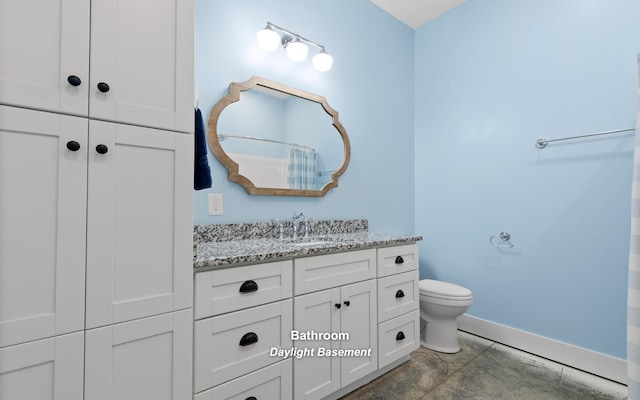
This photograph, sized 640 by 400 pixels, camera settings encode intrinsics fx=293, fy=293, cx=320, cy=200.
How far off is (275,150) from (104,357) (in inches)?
54.3

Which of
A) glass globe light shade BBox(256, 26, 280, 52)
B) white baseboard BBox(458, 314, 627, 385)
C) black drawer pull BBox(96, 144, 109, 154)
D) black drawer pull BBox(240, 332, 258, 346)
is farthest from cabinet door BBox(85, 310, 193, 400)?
white baseboard BBox(458, 314, 627, 385)

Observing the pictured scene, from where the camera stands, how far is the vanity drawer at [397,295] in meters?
1.76

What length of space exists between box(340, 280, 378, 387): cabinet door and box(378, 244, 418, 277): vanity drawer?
0.41 ft

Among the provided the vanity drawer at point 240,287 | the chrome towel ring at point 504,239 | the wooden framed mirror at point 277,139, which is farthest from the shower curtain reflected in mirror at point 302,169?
the chrome towel ring at point 504,239

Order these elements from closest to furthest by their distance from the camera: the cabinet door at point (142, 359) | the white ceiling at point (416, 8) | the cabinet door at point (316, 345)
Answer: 1. the cabinet door at point (142, 359)
2. the cabinet door at point (316, 345)
3. the white ceiling at point (416, 8)

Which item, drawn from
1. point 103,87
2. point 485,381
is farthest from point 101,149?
point 485,381

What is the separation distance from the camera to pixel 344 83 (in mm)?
2359

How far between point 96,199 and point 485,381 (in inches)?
86.9

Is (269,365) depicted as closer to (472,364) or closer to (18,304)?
(18,304)

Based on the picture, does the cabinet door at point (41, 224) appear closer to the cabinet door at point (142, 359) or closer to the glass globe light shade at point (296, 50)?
the cabinet door at point (142, 359)

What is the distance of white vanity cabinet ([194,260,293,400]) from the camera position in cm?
111

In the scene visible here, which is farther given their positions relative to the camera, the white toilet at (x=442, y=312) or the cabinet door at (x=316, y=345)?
the white toilet at (x=442, y=312)

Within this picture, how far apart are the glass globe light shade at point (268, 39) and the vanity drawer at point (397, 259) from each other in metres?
1.45

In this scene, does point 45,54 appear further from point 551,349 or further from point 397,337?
point 551,349
